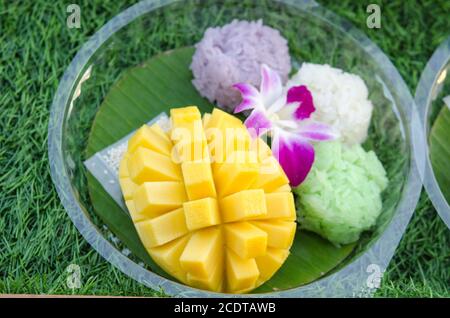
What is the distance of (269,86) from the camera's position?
1.89m

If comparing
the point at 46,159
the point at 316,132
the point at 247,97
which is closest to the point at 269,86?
the point at 247,97

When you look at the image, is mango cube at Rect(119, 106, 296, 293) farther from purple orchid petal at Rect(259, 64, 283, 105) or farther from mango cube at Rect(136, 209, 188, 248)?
purple orchid petal at Rect(259, 64, 283, 105)

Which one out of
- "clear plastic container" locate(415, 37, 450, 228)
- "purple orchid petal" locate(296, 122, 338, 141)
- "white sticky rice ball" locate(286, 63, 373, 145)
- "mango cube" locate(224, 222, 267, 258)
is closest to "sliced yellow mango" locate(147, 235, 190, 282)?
"mango cube" locate(224, 222, 267, 258)

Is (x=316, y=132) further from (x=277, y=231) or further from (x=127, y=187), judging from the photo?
(x=127, y=187)

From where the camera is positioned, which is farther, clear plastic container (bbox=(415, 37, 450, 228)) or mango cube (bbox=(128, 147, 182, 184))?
clear plastic container (bbox=(415, 37, 450, 228))

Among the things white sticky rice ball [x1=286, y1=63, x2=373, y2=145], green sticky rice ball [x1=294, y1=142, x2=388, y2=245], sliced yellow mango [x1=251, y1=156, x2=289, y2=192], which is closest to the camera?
sliced yellow mango [x1=251, y1=156, x2=289, y2=192]

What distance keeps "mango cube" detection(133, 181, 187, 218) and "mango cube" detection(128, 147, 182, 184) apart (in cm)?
2

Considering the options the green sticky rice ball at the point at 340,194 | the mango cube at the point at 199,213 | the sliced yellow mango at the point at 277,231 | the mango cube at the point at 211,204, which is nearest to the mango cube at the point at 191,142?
the mango cube at the point at 211,204

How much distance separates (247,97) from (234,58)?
0.18 m

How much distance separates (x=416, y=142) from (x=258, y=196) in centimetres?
63

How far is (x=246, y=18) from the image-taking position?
84.7 inches

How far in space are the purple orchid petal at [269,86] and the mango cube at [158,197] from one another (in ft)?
1.21

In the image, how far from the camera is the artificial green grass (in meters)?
1.76

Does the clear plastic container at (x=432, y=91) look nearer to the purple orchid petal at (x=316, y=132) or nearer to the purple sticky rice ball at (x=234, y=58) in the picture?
the purple orchid petal at (x=316, y=132)
